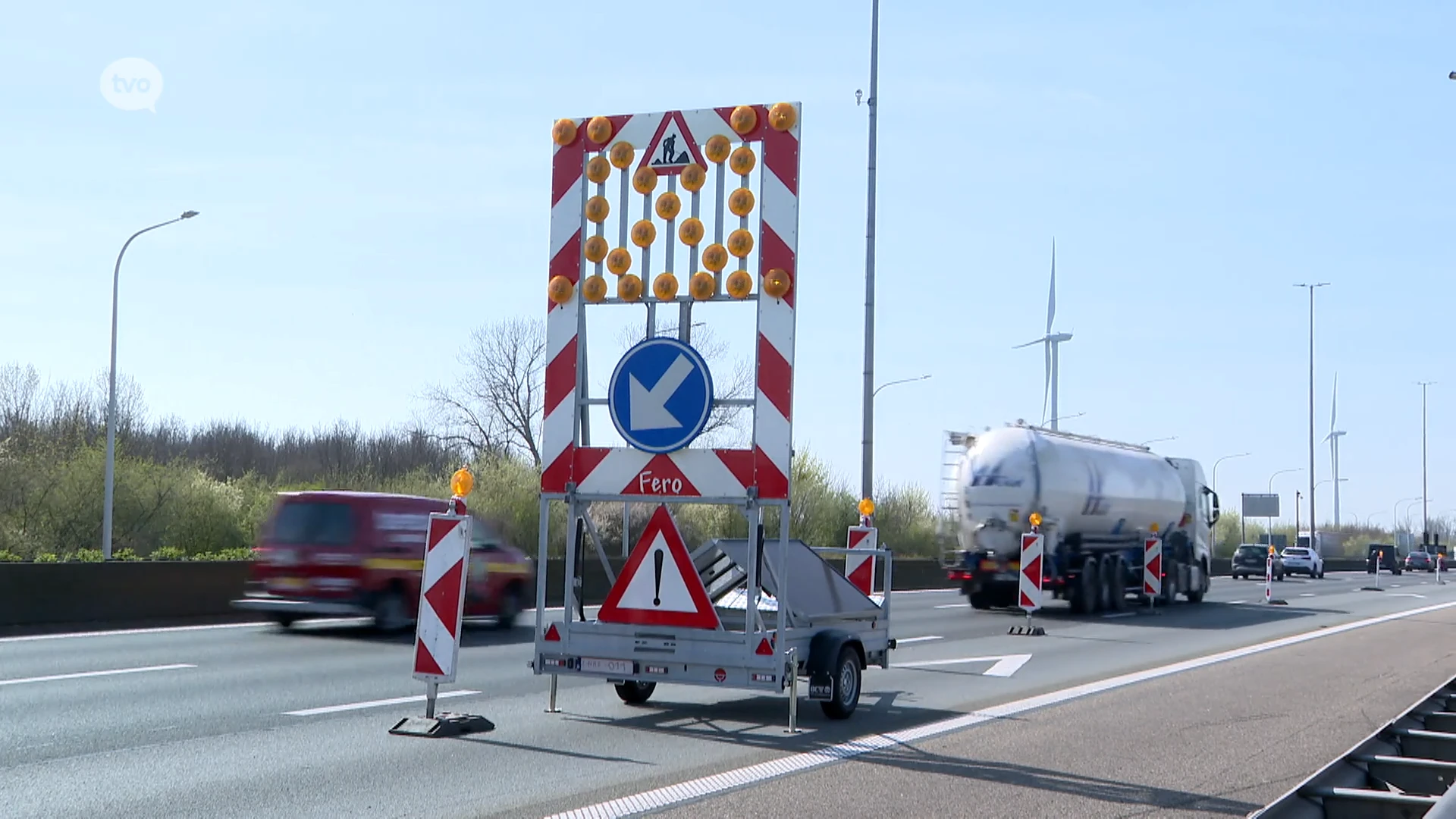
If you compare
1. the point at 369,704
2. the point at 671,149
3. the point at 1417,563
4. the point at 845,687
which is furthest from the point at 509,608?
the point at 1417,563

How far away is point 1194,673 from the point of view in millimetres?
15789

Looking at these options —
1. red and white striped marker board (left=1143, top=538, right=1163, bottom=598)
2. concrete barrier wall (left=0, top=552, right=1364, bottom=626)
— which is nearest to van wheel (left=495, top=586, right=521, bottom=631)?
concrete barrier wall (left=0, top=552, right=1364, bottom=626)

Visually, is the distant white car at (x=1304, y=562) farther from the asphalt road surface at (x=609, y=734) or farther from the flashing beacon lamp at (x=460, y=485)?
the flashing beacon lamp at (x=460, y=485)

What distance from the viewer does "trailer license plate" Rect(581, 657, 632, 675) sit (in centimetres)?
1062

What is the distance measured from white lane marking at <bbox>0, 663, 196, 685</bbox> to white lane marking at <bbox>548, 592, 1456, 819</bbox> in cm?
706

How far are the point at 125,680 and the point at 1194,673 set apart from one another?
10639mm

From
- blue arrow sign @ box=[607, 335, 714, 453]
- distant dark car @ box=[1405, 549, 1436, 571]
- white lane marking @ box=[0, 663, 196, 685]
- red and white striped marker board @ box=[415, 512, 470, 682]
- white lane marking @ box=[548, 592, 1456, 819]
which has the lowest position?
distant dark car @ box=[1405, 549, 1436, 571]

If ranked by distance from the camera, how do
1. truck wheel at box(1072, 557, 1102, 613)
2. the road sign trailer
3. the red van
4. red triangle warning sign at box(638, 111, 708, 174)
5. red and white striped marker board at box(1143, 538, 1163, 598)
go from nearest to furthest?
the road sign trailer → red triangle warning sign at box(638, 111, 708, 174) → the red van → truck wheel at box(1072, 557, 1102, 613) → red and white striped marker board at box(1143, 538, 1163, 598)

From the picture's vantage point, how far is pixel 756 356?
10.3 meters

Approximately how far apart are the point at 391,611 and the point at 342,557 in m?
0.92

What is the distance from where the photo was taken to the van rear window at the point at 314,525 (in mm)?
18016

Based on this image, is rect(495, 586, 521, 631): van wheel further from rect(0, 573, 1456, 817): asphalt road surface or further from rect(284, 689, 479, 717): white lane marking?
rect(284, 689, 479, 717): white lane marking

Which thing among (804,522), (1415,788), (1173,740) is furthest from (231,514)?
(1415,788)

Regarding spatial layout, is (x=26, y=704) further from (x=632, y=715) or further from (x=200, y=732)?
(x=632, y=715)
